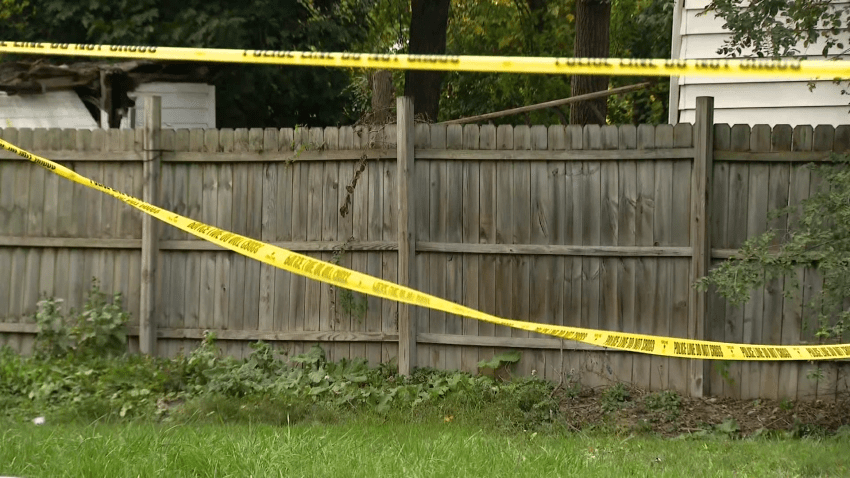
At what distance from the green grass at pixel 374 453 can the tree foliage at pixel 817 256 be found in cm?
99

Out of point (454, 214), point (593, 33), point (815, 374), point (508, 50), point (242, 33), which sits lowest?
point (815, 374)

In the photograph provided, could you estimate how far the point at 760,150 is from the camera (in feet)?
24.8

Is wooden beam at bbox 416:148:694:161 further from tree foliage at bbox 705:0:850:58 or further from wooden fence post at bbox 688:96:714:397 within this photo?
tree foliage at bbox 705:0:850:58

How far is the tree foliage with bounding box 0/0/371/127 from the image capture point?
1417 cm

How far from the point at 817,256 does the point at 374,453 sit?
11.1ft

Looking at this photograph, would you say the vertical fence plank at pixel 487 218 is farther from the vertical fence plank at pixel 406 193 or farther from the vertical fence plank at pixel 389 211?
the vertical fence plank at pixel 389 211

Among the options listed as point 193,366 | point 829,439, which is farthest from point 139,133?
point 829,439

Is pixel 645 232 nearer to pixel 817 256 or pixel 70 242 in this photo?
pixel 817 256

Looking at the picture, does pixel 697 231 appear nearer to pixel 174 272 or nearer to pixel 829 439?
pixel 829 439

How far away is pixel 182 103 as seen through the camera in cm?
1321

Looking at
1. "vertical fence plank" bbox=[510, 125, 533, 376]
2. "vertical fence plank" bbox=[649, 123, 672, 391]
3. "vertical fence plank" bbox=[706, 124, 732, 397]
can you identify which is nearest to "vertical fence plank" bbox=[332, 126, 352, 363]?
"vertical fence plank" bbox=[510, 125, 533, 376]

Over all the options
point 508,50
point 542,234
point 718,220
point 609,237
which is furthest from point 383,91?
point 508,50

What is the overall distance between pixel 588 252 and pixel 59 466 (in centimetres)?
443

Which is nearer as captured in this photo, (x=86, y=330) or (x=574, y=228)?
(x=574, y=228)
